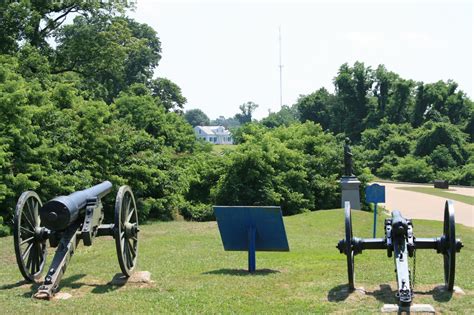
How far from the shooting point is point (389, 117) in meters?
77.9

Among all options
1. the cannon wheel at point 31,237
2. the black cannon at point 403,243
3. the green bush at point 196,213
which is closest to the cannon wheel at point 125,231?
the cannon wheel at point 31,237

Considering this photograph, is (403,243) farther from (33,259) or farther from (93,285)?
(33,259)

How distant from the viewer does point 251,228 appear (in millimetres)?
10562

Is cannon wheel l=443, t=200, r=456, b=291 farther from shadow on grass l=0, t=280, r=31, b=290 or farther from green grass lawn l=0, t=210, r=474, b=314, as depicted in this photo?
shadow on grass l=0, t=280, r=31, b=290

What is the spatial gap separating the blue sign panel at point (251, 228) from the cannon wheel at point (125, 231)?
140cm

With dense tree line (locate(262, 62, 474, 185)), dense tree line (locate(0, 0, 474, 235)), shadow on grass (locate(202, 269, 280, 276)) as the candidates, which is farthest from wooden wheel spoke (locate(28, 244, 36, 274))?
dense tree line (locate(262, 62, 474, 185))

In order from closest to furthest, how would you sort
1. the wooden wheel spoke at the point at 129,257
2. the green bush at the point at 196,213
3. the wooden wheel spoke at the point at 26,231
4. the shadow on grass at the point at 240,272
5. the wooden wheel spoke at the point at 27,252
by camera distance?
the wooden wheel spoke at the point at 27,252 < the wooden wheel spoke at the point at 26,231 < the wooden wheel spoke at the point at 129,257 < the shadow on grass at the point at 240,272 < the green bush at the point at 196,213

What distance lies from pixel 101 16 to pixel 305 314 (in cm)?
3178

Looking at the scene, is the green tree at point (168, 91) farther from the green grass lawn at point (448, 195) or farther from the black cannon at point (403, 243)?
the black cannon at point (403, 243)

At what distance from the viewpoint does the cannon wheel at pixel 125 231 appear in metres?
9.09

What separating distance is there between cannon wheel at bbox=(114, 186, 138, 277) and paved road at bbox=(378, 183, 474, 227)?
1902 centimetres

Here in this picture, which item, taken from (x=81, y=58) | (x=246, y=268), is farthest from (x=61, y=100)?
(x=246, y=268)

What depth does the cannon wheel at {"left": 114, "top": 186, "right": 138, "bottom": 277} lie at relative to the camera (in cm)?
909

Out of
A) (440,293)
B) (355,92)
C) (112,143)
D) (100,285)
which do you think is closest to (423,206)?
(112,143)
